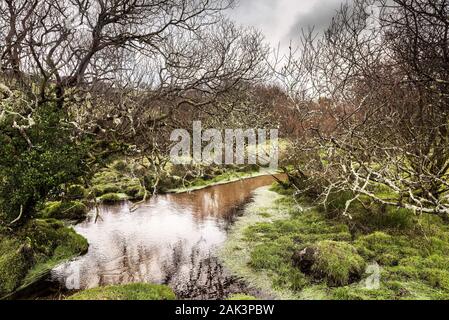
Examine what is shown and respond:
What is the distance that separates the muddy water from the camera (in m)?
7.97

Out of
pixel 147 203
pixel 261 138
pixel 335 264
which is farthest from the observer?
pixel 261 138

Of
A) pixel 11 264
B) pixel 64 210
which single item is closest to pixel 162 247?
pixel 11 264

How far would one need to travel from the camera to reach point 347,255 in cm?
784

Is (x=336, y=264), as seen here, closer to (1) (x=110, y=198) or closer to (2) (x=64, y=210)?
(2) (x=64, y=210)

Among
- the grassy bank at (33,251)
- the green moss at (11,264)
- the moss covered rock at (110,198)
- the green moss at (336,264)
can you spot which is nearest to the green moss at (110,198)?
the moss covered rock at (110,198)

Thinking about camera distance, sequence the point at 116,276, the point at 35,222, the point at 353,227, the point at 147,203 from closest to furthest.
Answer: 1. the point at 116,276
2. the point at 35,222
3. the point at 353,227
4. the point at 147,203

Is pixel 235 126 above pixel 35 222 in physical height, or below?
above

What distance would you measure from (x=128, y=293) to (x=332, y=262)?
171 inches

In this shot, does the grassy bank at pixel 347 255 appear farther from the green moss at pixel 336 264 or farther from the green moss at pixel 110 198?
the green moss at pixel 110 198

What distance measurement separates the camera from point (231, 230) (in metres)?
11.4

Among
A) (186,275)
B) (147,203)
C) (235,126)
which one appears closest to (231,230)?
(186,275)

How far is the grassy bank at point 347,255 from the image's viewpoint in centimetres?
696

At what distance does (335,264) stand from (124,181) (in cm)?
1258
